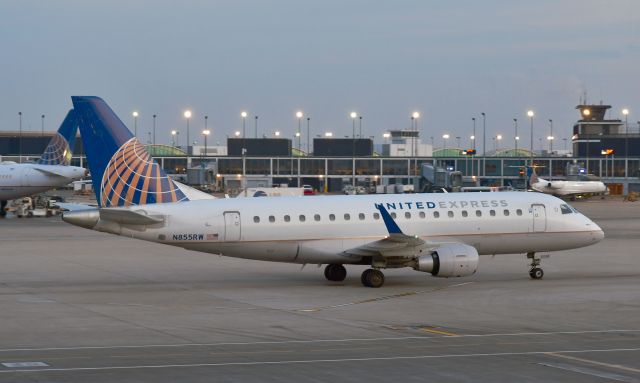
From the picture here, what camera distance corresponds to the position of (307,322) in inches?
1145

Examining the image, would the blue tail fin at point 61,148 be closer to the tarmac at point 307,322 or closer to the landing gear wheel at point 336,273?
the tarmac at point 307,322

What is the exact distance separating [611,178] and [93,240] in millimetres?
113770

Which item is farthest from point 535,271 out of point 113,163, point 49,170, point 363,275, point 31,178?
point 31,178

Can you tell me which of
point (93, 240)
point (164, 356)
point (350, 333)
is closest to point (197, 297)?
point (350, 333)

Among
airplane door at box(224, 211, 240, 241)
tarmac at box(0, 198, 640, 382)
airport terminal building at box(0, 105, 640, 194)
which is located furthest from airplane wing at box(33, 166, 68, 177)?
airport terminal building at box(0, 105, 640, 194)

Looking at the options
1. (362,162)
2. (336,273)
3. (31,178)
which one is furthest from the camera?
(362,162)

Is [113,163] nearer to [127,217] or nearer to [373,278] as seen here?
[127,217]

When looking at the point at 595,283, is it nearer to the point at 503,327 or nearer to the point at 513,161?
the point at 503,327

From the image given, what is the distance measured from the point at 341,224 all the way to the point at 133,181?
701 cm

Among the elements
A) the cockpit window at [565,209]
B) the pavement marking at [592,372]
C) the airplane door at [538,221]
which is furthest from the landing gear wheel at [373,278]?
the pavement marking at [592,372]

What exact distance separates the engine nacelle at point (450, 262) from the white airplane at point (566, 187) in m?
92.0

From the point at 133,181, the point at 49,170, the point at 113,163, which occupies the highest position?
the point at 49,170

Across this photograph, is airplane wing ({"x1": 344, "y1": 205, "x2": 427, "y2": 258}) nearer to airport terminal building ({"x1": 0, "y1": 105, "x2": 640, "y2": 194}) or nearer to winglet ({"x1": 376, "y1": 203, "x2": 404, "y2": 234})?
winglet ({"x1": 376, "y1": 203, "x2": 404, "y2": 234})

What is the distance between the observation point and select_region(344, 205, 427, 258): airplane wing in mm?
35706
